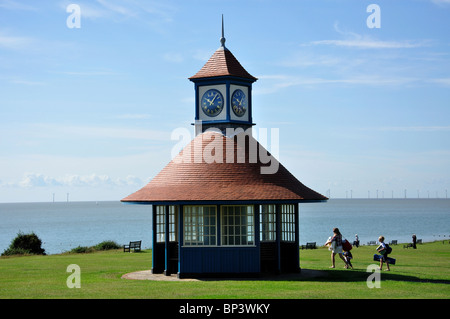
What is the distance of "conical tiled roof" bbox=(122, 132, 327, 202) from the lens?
21.2 m

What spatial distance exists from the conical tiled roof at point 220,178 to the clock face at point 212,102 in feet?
2.74

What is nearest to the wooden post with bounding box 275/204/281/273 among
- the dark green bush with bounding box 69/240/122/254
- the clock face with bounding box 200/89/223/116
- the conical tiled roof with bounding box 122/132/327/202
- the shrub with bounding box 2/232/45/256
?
the conical tiled roof with bounding box 122/132/327/202

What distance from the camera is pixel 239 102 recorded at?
23.8m

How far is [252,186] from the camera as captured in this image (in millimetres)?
21781

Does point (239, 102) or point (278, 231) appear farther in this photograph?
point (239, 102)

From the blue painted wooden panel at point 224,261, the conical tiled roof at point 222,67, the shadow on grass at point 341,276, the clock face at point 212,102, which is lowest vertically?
the shadow on grass at point 341,276

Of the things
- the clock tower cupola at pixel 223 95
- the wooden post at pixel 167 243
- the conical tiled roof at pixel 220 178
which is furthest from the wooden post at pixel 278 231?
the wooden post at pixel 167 243

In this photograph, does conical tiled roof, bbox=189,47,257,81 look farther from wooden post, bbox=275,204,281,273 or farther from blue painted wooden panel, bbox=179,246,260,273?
blue painted wooden panel, bbox=179,246,260,273

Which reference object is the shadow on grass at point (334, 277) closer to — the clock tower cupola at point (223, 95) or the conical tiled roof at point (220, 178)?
the conical tiled roof at point (220, 178)

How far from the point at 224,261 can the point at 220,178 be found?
9.53 feet

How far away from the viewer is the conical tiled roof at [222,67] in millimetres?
23531

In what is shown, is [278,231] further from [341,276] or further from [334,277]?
[341,276]

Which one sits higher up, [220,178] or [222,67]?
[222,67]

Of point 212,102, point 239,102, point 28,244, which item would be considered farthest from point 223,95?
point 28,244
